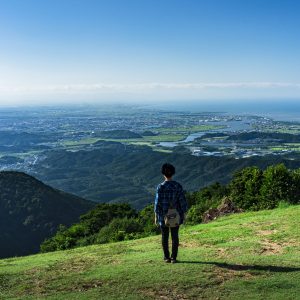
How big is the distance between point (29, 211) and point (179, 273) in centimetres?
6195

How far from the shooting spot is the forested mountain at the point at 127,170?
113188 millimetres

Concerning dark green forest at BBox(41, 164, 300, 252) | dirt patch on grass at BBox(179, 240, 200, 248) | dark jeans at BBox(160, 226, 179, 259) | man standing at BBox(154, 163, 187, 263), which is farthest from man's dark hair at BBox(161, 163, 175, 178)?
dark green forest at BBox(41, 164, 300, 252)

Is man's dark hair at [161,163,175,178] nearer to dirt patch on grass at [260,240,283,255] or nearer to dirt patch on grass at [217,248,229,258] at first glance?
dirt patch on grass at [217,248,229,258]

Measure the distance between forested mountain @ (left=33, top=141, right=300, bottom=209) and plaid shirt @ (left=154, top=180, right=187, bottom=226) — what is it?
89.7 metres

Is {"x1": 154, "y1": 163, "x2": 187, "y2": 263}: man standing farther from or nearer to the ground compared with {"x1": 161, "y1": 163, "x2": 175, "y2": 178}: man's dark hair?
nearer to the ground

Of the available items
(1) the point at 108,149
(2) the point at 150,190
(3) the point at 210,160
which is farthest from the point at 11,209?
(1) the point at 108,149

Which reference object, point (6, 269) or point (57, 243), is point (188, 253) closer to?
point (6, 269)

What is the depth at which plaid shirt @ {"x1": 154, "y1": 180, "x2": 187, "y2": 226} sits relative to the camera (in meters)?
7.96

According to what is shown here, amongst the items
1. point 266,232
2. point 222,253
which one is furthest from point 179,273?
point 266,232

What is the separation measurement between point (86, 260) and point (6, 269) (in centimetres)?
173

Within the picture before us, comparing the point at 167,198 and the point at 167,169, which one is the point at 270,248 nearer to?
the point at 167,198

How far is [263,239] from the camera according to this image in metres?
10.2

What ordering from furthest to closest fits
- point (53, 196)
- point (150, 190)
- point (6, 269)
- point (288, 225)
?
point (150, 190) → point (53, 196) → point (288, 225) → point (6, 269)

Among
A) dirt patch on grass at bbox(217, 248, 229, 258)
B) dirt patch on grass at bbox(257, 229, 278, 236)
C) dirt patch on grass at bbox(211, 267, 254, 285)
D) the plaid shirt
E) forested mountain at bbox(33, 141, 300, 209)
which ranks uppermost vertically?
the plaid shirt
